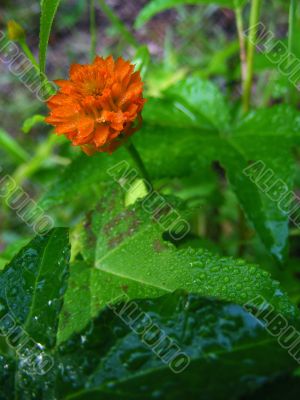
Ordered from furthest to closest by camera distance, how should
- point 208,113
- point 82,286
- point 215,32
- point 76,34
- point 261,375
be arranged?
point 76,34, point 215,32, point 208,113, point 82,286, point 261,375

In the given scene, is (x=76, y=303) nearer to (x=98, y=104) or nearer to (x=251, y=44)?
(x=98, y=104)

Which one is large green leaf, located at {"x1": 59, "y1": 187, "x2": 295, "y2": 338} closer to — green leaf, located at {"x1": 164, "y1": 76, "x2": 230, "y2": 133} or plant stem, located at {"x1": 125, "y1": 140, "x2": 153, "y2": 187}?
plant stem, located at {"x1": 125, "y1": 140, "x2": 153, "y2": 187}

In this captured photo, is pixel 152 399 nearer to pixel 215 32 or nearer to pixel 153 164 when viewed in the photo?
pixel 153 164

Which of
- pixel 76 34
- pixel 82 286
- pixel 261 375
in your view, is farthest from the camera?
pixel 76 34

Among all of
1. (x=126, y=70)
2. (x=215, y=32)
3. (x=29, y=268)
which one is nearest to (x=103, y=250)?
(x=29, y=268)

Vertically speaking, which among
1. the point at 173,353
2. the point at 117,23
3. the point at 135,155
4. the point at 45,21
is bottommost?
the point at 173,353

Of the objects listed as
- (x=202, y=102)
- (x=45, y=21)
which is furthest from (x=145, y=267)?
(x=202, y=102)

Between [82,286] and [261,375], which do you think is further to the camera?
[82,286]
